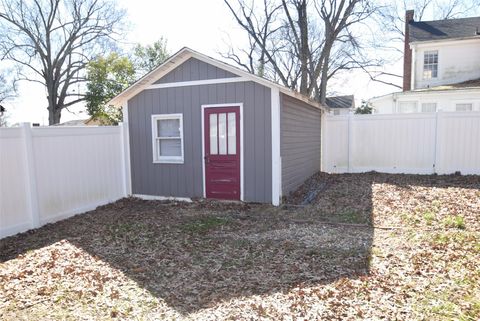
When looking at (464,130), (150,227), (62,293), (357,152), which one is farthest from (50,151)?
(464,130)

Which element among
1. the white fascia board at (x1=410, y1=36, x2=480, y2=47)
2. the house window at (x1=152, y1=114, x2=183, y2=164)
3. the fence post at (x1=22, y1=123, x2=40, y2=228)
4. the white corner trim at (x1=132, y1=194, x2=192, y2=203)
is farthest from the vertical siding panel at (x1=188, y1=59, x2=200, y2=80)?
the white fascia board at (x1=410, y1=36, x2=480, y2=47)

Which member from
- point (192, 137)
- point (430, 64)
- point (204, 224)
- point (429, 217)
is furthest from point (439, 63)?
Answer: point (204, 224)

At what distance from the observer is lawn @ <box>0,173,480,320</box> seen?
11.0 feet

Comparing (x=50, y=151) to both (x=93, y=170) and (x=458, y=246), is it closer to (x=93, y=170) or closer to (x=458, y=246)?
(x=93, y=170)

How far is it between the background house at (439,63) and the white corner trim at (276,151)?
1051 cm

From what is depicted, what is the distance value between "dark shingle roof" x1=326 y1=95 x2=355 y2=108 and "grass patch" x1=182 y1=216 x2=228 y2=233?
26.5 metres

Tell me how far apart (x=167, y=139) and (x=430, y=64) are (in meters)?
14.8

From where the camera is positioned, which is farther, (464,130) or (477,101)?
(477,101)

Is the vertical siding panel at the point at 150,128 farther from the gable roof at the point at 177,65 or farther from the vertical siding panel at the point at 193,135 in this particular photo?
the gable roof at the point at 177,65

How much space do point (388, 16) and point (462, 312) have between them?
1734 centimetres

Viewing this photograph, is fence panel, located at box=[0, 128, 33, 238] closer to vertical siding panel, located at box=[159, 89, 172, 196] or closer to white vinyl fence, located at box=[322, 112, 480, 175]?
vertical siding panel, located at box=[159, 89, 172, 196]

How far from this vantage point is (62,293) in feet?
12.3

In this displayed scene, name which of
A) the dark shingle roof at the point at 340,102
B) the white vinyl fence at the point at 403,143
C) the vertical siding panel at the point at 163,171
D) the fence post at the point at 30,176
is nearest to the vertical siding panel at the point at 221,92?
the vertical siding panel at the point at 163,171

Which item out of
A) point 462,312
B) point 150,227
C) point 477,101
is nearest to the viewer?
point 462,312
